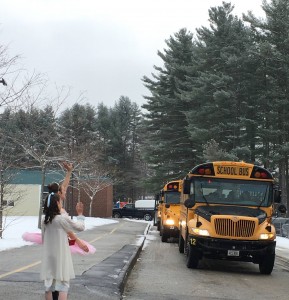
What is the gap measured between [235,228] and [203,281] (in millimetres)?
1998

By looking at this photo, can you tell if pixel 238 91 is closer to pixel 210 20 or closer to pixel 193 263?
pixel 210 20

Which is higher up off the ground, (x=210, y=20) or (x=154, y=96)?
(x=210, y=20)

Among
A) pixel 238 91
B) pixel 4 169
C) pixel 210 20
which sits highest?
pixel 210 20

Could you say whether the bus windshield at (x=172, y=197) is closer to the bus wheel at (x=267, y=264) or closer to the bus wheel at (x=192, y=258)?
the bus wheel at (x=192, y=258)

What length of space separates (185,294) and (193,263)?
4.13m

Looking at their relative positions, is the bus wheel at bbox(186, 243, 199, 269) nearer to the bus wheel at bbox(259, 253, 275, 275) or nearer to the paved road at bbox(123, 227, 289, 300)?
the paved road at bbox(123, 227, 289, 300)

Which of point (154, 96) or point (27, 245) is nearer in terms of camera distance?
point (27, 245)

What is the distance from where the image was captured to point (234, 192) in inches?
562

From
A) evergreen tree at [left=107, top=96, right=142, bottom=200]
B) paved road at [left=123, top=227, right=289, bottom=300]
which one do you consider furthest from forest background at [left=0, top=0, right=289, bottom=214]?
evergreen tree at [left=107, top=96, right=142, bottom=200]

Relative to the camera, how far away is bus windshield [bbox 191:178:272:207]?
14148 mm

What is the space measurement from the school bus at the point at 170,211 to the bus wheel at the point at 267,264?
33.8ft

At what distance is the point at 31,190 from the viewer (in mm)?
55219

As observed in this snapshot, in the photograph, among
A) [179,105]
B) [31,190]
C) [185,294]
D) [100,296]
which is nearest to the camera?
[100,296]

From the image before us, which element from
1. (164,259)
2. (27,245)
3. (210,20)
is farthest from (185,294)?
(210,20)
